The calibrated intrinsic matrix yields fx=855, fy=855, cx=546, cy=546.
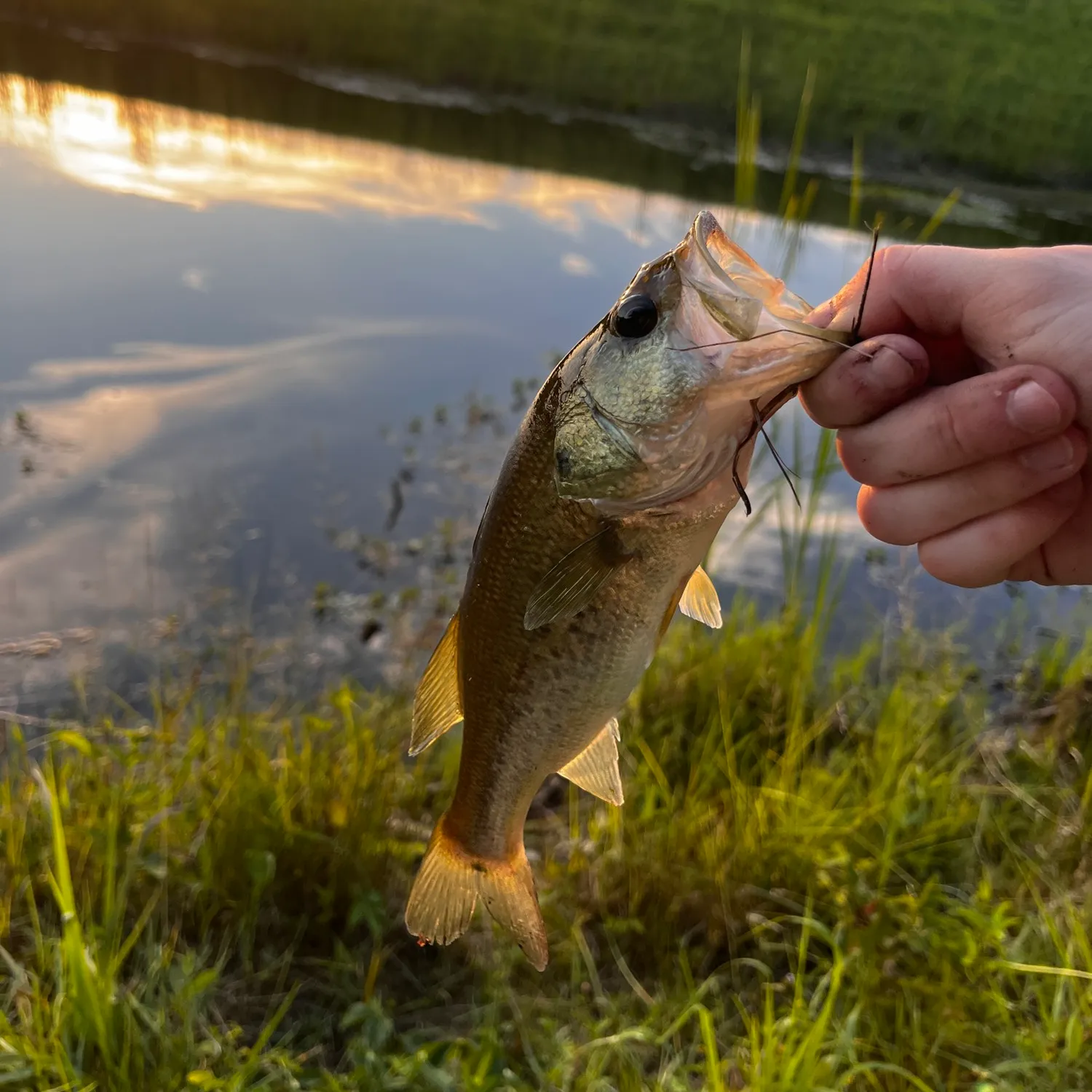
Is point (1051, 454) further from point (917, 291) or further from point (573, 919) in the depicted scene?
point (573, 919)

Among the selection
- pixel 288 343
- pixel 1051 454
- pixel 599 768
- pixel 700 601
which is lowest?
pixel 288 343

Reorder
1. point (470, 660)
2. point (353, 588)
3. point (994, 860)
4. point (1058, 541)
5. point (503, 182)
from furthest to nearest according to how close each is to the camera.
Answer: point (503, 182) → point (353, 588) → point (994, 860) → point (1058, 541) → point (470, 660)

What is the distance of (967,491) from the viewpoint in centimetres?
173

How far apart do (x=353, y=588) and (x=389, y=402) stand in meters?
2.34

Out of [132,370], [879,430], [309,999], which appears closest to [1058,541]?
[879,430]

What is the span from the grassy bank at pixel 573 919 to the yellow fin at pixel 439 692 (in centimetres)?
94

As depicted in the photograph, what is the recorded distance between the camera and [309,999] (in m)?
2.78

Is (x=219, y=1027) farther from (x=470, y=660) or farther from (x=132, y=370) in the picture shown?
(x=132, y=370)

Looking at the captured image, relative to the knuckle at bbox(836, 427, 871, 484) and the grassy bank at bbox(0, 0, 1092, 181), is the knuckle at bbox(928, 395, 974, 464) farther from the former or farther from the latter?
the grassy bank at bbox(0, 0, 1092, 181)

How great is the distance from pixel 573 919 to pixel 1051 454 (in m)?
2.27

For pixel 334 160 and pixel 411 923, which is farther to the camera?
pixel 334 160

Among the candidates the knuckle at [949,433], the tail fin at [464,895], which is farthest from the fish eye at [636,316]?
the tail fin at [464,895]

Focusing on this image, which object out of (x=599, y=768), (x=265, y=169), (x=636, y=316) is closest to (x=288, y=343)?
(x=265, y=169)

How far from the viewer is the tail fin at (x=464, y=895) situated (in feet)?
6.57
